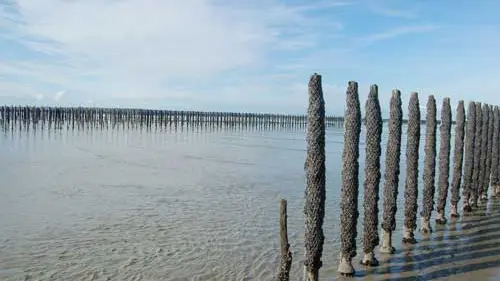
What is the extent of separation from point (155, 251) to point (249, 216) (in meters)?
4.61

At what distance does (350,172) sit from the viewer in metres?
9.76

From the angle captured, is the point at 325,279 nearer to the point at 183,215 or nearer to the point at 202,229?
the point at 202,229

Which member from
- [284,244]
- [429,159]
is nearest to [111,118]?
[429,159]

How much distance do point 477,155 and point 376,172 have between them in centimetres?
907

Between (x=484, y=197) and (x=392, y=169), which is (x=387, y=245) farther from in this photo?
(x=484, y=197)

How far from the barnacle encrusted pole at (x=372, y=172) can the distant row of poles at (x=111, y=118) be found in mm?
48102

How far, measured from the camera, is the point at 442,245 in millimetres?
12664

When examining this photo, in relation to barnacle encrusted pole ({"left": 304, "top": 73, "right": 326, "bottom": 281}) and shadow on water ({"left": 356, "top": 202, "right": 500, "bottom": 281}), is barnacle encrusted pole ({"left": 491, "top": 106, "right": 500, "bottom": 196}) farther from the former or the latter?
barnacle encrusted pole ({"left": 304, "top": 73, "right": 326, "bottom": 281})

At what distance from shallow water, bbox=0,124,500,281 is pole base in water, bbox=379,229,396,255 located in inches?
10.8

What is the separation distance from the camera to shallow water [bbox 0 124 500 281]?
10391 mm

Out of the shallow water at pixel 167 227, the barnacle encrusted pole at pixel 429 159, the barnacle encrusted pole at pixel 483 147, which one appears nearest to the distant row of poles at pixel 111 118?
the shallow water at pixel 167 227

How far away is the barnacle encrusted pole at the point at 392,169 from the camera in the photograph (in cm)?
1161

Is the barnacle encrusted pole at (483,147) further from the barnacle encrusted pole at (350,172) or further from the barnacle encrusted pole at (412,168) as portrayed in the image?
the barnacle encrusted pole at (350,172)

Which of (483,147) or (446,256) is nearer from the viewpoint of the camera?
(446,256)
